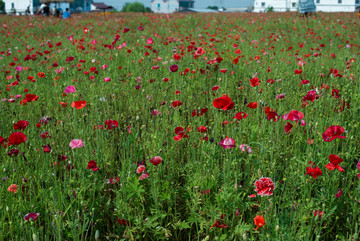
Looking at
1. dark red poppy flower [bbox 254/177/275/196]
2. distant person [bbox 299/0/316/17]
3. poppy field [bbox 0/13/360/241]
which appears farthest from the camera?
distant person [bbox 299/0/316/17]

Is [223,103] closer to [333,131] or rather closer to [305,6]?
[333,131]

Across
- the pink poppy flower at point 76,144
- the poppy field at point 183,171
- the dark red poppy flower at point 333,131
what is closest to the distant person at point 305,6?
the poppy field at point 183,171

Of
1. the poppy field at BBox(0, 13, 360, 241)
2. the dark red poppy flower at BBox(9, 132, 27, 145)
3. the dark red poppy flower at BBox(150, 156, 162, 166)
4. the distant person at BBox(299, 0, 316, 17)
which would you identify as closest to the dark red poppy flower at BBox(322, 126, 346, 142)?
the poppy field at BBox(0, 13, 360, 241)

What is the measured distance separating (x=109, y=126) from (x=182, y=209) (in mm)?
820

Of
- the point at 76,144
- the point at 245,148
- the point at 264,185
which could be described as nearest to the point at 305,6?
the point at 245,148

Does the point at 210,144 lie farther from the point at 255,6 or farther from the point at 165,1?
the point at 165,1

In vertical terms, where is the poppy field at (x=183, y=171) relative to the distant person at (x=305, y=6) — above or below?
below

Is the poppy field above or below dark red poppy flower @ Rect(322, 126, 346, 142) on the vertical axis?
below

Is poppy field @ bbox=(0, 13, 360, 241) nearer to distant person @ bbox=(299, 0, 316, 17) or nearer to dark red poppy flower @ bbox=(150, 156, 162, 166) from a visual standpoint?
dark red poppy flower @ bbox=(150, 156, 162, 166)

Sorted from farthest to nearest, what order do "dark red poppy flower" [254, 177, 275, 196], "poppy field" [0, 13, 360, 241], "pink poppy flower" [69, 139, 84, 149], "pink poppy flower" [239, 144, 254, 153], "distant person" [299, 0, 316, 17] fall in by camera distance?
"distant person" [299, 0, 316, 17], "pink poppy flower" [239, 144, 254, 153], "pink poppy flower" [69, 139, 84, 149], "poppy field" [0, 13, 360, 241], "dark red poppy flower" [254, 177, 275, 196]

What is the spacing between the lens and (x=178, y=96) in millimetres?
3449

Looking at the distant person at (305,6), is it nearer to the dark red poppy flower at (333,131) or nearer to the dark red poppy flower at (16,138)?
the dark red poppy flower at (333,131)

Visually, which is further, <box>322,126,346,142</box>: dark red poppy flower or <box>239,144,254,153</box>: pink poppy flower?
<box>239,144,254,153</box>: pink poppy flower

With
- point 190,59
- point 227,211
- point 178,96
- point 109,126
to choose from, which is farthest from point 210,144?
point 190,59
